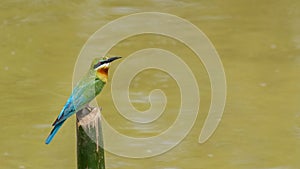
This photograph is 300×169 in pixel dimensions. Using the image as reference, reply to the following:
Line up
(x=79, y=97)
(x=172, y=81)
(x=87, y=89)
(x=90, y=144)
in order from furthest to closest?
1. (x=172, y=81)
2. (x=87, y=89)
3. (x=79, y=97)
4. (x=90, y=144)

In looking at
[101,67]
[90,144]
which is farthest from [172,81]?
[90,144]

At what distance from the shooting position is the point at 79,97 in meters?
3.97

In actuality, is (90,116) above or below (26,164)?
above

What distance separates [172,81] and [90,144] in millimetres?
3363

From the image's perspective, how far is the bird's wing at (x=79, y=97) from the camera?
3.92 meters

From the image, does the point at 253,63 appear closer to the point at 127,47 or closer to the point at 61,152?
the point at 127,47

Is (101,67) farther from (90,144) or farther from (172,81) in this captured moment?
(172,81)

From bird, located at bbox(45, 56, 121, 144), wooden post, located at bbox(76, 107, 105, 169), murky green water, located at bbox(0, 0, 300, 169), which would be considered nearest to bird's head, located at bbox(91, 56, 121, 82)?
bird, located at bbox(45, 56, 121, 144)

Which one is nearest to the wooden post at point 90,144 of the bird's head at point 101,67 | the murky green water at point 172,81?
the bird's head at point 101,67

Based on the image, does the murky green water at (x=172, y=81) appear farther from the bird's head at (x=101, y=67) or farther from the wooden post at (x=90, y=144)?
the wooden post at (x=90, y=144)

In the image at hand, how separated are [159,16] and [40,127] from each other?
2608 millimetres

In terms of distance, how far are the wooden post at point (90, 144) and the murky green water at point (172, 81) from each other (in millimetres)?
1987

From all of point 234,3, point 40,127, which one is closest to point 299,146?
point 40,127

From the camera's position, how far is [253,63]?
707cm
